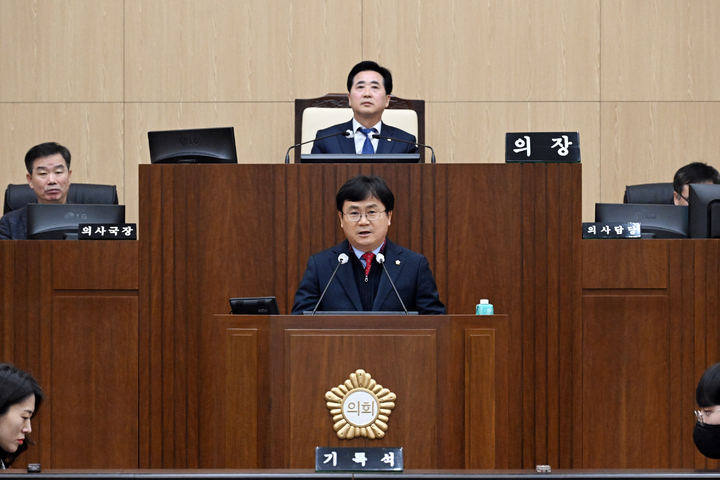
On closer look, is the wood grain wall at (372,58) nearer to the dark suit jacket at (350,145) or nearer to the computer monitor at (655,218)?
the dark suit jacket at (350,145)

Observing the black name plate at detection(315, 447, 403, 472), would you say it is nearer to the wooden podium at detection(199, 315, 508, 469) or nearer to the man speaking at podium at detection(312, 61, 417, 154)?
the wooden podium at detection(199, 315, 508, 469)

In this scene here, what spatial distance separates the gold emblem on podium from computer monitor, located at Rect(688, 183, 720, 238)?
63.7 inches

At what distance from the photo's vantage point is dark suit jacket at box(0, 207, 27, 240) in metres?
3.67

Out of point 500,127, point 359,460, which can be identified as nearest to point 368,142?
point 500,127

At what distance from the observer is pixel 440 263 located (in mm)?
2965

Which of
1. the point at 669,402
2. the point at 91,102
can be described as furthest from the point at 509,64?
the point at 669,402

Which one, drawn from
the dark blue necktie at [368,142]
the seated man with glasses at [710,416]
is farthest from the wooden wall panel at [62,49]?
the seated man with glasses at [710,416]

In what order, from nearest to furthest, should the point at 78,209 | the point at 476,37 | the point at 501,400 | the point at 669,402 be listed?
the point at 501,400
the point at 669,402
the point at 78,209
the point at 476,37

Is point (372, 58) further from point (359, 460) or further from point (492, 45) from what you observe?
point (359, 460)

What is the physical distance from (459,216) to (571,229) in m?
0.38

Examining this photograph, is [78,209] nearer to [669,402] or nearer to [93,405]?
[93,405]

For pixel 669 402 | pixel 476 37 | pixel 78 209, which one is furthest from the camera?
pixel 476 37

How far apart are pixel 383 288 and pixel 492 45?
3.13m

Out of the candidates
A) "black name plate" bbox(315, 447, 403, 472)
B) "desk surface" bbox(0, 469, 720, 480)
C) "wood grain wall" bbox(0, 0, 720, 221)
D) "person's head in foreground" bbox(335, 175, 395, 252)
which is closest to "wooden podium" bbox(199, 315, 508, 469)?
"black name plate" bbox(315, 447, 403, 472)
